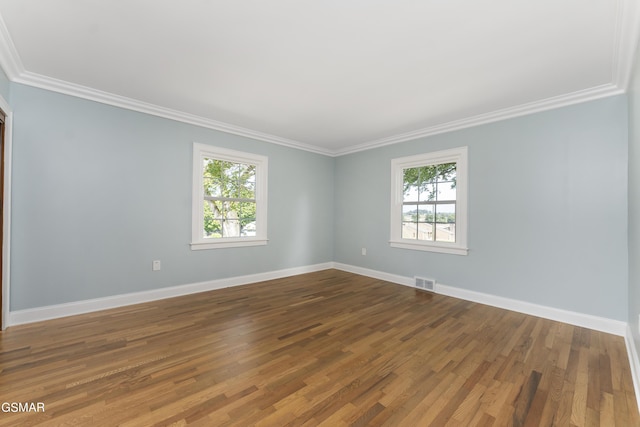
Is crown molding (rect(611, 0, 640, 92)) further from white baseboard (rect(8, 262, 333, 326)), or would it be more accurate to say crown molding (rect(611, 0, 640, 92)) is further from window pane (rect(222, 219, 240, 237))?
white baseboard (rect(8, 262, 333, 326))

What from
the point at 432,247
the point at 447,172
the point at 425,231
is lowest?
the point at 432,247

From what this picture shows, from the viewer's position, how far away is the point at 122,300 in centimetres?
322

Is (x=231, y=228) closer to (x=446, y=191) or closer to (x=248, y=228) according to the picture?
(x=248, y=228)

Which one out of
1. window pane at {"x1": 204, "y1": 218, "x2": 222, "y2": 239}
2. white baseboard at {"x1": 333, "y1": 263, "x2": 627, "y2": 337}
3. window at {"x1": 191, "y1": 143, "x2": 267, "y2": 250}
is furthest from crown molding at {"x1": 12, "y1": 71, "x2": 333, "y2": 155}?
white baseboard at {"x1": 333, "y1": 263, "x2": 627, "y2": 337}

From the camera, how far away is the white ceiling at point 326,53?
1780mm

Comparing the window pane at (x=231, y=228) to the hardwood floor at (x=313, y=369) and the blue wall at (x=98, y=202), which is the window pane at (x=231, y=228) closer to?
the blue wall at (x=98, y=202)

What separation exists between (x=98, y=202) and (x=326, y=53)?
3005mm

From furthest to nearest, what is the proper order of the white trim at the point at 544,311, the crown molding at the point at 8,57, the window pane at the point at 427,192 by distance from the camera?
the window pane at the point at 427,192, the white trim at the point at 544,311, the crown molding at the point at 8,57

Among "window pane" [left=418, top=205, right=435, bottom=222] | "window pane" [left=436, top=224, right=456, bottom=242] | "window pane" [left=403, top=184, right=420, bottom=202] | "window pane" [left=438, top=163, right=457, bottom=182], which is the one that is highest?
"window pane" [left=438, top=163, right=457, bottom=182]

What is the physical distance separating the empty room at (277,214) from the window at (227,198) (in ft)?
0.12

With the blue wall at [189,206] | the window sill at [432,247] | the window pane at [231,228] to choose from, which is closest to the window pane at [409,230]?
the window sill at [432,247]

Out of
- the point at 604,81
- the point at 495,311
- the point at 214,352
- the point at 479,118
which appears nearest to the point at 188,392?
the point at 214,352

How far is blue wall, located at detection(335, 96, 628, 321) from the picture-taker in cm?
270

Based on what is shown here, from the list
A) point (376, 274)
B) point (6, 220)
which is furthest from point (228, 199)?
point (376, 274)
